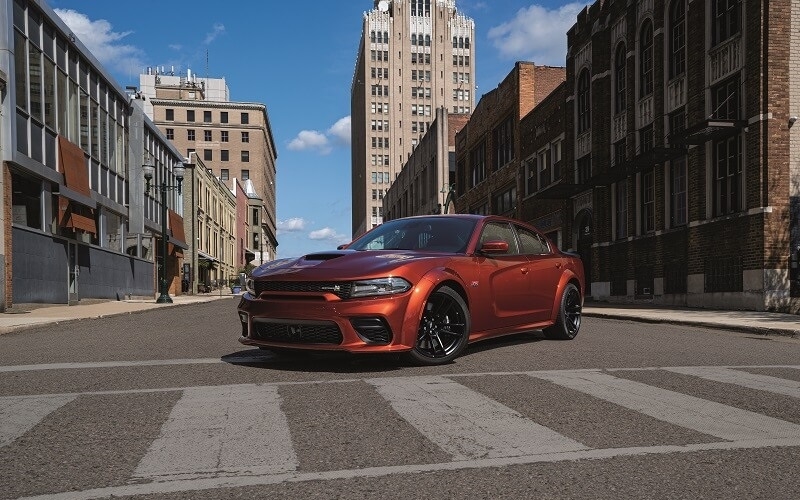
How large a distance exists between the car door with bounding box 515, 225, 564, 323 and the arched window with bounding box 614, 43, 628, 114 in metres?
20.6

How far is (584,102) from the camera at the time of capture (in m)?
30.7

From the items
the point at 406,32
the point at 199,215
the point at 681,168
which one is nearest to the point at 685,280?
the point at 681,168

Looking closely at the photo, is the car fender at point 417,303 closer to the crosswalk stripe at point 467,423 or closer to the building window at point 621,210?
the crosswalk stripe at point 467,423

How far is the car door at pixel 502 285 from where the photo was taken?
287 inches

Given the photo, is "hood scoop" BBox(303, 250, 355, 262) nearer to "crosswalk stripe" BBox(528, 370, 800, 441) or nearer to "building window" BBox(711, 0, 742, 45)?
"crosswalk stripe" BBox(528, 370, 800, 441)

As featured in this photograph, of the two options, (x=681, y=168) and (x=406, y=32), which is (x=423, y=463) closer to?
(x=681, y=168)

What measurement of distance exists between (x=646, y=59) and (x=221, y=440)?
2559 centimetres

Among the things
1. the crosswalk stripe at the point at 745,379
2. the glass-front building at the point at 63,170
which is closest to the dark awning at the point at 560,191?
the glass-front building at the point at 63,170

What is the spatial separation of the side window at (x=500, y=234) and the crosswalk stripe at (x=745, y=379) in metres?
2.36

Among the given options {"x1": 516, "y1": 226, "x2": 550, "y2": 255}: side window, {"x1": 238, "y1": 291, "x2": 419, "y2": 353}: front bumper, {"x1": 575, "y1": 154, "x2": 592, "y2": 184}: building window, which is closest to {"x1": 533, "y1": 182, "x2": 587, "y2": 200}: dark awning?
{"x1": 575, "y1": 154, "x2": 592, "y2": 184}: building window

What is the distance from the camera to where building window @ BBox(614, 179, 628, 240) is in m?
27.2

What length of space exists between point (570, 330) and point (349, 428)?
5970 millimetres

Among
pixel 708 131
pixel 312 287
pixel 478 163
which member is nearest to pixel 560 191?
pixel 708 131

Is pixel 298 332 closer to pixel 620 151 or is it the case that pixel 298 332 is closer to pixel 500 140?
pixel 620 151
